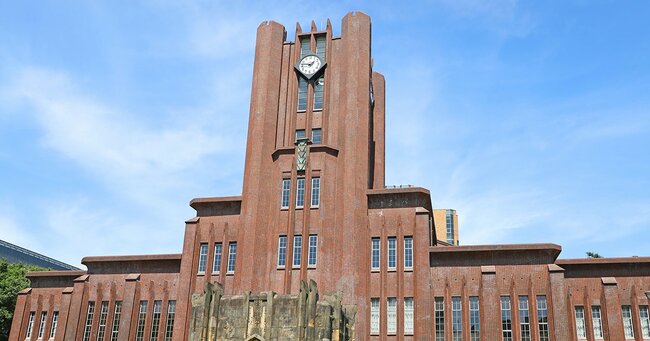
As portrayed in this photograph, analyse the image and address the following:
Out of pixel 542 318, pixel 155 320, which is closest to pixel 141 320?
pixel 155 320

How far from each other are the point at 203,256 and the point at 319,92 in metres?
13.2

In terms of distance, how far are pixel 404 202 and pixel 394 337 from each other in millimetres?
8021

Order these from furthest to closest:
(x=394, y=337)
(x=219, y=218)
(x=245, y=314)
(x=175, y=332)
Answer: (x=219, y=218)
(x=175, y=332)
(x=394, y=337)
(x=245, y=314)

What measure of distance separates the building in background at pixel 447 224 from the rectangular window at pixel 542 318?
41.9 metres

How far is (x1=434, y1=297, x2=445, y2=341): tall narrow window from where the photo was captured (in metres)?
34.7

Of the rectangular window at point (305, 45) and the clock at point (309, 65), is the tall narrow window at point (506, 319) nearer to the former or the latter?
the clock at point (309, 65)

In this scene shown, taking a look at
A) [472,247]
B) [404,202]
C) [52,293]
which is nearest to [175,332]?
[52,293]

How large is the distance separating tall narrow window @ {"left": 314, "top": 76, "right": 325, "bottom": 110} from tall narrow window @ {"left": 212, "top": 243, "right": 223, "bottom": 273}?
1108 centimetres

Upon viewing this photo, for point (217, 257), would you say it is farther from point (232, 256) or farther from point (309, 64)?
point (309, 64)

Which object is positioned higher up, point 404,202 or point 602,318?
point 404,202

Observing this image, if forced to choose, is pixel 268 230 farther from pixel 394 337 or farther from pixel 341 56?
pixel 341 56

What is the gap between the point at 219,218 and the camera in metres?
39.4

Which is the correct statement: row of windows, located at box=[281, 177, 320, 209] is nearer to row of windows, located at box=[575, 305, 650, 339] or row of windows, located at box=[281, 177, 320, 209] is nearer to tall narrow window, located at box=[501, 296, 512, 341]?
tall narrow window, located at box=[501, 296, 512, 341]

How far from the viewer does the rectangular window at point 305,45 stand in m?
43.0
